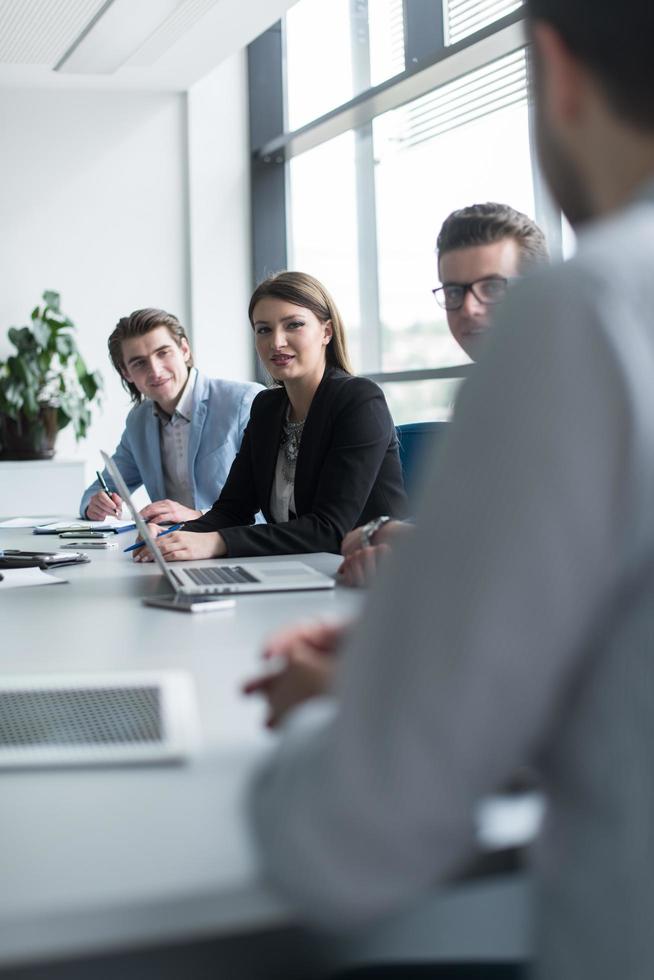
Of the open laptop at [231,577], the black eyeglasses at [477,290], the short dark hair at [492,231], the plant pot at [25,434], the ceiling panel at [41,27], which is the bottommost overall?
the open laptop at [231,577]

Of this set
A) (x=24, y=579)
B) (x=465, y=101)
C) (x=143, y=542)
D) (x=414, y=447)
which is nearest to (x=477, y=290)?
(x=414, y=447)

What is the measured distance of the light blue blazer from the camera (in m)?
3.91

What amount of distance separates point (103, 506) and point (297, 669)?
9.34 ft

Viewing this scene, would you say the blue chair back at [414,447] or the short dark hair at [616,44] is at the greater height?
the short dark hair at [616,44]

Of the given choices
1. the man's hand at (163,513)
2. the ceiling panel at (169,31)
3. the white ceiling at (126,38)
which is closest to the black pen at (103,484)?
the man's hand at (163,513)

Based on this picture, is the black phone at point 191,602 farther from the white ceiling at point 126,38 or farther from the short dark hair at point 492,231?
the white ceiling at point 126,38

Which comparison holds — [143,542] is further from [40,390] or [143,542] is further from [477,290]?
[40,390]

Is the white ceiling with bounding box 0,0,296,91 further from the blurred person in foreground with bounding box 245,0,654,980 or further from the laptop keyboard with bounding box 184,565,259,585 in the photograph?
the blurred person in foreground with bounding box 245,0,654,980

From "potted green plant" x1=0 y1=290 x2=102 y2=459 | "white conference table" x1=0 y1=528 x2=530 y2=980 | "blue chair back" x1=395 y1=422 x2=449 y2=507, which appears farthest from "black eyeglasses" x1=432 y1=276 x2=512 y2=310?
"potted green plant" x1=0 y1=290 x2=102 y2=459

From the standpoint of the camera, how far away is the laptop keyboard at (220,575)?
6.18ft

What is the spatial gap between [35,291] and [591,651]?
6114 mm

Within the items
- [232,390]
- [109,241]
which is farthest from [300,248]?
[232,390]

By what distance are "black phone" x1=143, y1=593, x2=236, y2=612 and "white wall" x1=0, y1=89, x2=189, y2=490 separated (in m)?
4.64

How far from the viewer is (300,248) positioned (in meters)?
6.38
